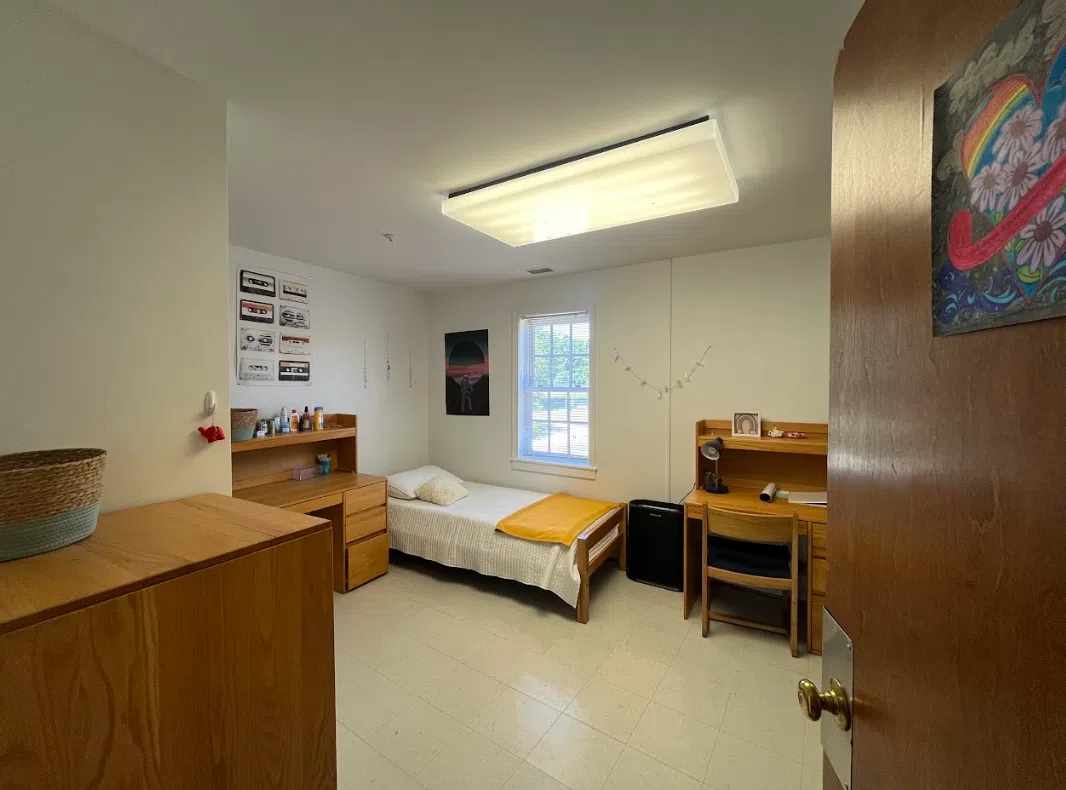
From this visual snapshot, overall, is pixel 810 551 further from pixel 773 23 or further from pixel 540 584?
pixel 773 23

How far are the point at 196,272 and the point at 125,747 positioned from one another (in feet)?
3.83

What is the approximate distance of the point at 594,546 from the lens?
9.41 ft

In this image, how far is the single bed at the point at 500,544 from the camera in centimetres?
264

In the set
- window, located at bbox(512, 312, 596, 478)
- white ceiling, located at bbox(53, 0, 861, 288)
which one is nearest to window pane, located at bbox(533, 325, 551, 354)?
window, located at bbox(512, 312, 596, 478)

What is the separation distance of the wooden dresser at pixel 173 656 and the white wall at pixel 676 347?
2.78m

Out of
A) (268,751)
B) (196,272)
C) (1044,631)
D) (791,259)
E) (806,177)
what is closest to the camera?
(1044,631)

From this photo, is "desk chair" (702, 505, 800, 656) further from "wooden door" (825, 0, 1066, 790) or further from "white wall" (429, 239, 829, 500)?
"wooden door" (825, 0, 1066, 790)

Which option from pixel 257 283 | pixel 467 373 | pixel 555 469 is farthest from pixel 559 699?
pixel 257 283

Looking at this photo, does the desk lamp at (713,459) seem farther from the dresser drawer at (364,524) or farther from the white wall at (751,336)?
the dresser drawer at (364,524)

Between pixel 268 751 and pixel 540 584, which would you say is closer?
pixel 268 751

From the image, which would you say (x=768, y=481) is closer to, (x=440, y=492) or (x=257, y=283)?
(x=440, y=492)

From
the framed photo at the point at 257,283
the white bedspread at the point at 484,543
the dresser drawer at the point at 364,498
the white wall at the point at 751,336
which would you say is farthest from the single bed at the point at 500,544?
the framed photo at the point at 257,283

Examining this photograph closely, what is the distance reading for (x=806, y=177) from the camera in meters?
1.93

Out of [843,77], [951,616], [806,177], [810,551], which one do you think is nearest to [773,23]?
[843,77]
